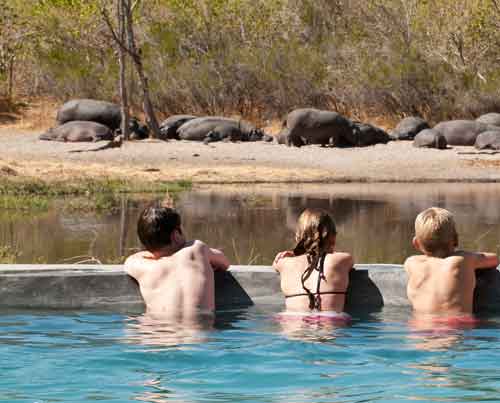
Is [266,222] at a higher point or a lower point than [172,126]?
lower

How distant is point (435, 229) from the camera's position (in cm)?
699

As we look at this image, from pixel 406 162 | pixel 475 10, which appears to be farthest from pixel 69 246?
pixel 475 10

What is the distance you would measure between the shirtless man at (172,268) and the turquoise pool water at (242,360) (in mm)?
154

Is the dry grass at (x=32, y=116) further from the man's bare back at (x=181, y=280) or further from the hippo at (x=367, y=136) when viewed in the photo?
the man's bare back at (x=181, y=280)

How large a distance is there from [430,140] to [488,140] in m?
1.36

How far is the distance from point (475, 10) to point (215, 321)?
29.9 metres

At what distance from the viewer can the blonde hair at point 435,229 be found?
6.89 metres

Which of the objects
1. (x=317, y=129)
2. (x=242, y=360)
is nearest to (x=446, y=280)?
(x=242, y=360)

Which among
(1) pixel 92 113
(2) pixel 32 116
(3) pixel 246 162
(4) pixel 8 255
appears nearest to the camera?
(4) pixel 8 255

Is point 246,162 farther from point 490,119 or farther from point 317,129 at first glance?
point 490,119

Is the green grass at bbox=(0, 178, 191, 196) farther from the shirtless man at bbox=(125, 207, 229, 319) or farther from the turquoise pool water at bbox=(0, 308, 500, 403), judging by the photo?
the turquoise pool water at bbox=(0, 308, 500, 403)

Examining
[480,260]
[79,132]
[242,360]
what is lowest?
[242,360]

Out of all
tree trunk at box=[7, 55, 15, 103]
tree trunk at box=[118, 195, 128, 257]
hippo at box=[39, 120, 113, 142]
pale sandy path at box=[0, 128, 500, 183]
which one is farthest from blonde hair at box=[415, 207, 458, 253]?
tree trunk at box=[7, 55, 15, 103]

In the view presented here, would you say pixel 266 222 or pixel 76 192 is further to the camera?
pixel 76 192
